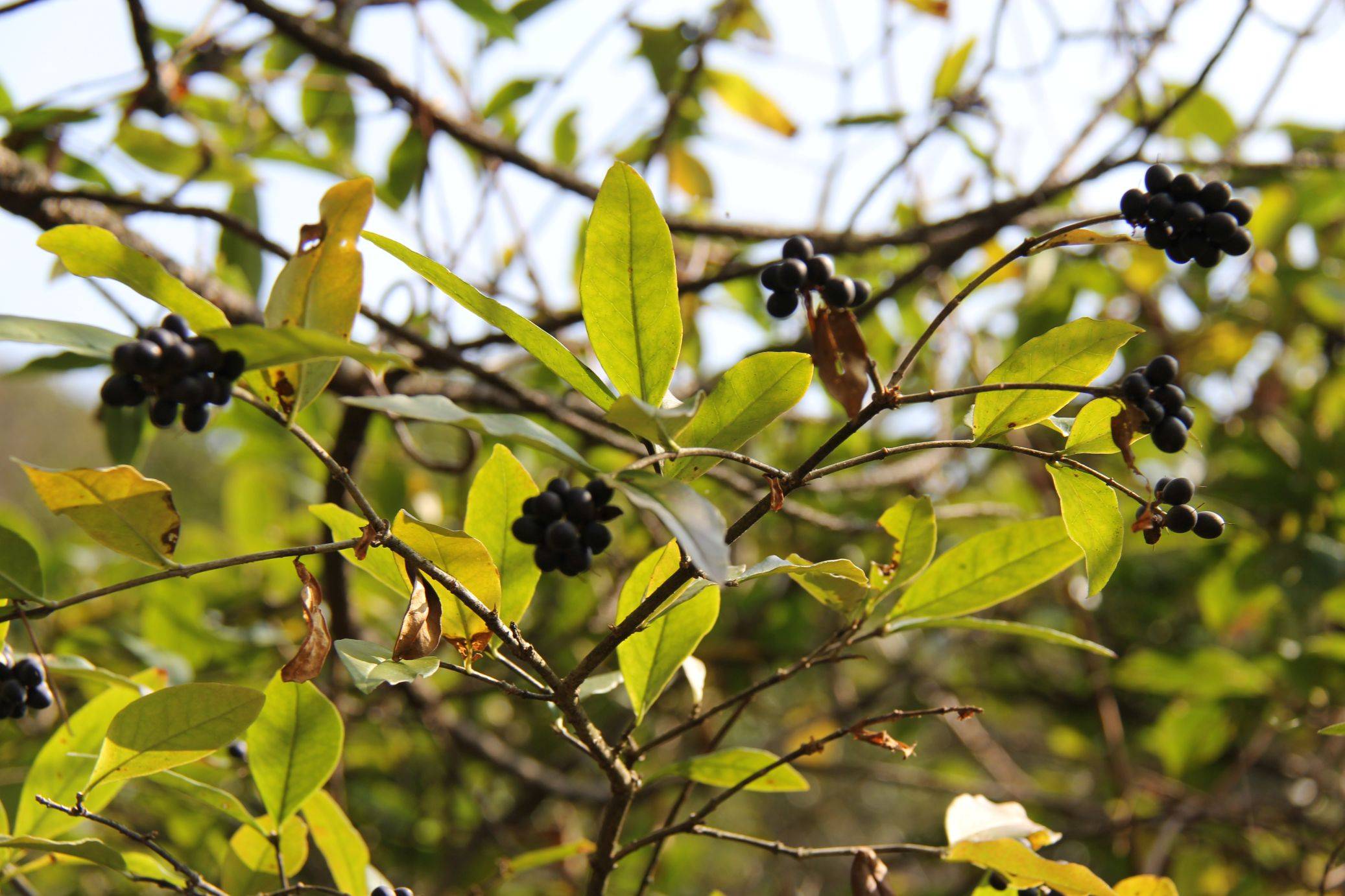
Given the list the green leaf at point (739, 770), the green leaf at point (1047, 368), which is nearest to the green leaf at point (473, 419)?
the green leaf at point (1047, 368)

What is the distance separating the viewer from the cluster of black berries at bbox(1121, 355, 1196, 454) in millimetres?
693

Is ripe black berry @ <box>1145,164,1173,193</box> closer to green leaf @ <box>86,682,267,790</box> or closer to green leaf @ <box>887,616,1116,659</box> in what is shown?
green leaf @ <box>887,616,1116,659</box>

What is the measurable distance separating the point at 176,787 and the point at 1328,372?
252cm

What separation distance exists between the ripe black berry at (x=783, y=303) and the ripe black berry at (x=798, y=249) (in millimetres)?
31

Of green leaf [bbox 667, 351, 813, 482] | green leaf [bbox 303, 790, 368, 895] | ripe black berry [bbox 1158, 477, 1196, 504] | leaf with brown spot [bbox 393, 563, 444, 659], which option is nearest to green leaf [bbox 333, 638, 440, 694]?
leaf with brown spot [bbox 393, 563, 444, 659]

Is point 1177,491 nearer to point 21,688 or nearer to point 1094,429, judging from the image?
point 1094,429

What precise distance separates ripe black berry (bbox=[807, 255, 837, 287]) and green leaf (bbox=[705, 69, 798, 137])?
4.53ft

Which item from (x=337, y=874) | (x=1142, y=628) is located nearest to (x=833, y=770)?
(x=1142, y=628)

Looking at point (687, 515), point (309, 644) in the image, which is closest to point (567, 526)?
point (687, 515)

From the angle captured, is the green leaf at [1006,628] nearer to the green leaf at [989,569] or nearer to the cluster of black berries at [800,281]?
the green leaf at [989,569]

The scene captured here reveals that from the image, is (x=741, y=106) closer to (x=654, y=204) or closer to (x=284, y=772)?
(x=654, y=204)

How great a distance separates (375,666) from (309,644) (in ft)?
0.20

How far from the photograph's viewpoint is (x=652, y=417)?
57 centimetres

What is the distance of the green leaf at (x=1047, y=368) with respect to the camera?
76 cm
